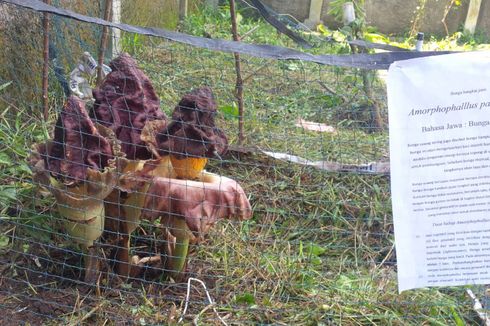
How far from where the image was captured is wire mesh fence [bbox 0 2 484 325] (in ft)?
8.32

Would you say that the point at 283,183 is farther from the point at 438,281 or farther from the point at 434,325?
→ the point at 438,281

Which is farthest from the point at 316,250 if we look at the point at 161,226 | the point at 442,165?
the point at 442,165

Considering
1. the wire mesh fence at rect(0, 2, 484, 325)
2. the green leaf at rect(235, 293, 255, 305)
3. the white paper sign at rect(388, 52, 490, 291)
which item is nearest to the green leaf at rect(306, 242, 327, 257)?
the wire mesh fence at rect(0, 2, 484, 325)

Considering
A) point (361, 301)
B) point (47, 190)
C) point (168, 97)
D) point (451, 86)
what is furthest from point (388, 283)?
point (168, 97)

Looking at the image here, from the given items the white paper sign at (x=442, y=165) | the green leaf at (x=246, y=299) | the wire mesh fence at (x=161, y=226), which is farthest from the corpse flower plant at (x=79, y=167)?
the white paper sign at (x=442, y=165)

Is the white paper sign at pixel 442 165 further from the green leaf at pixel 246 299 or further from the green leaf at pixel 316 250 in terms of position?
the green leaf at pixel 316 250

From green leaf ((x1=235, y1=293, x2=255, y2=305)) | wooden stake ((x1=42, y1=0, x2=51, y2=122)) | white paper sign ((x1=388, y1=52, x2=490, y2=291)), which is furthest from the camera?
wooden stake ((x1=42, y1=0, x2=51, y2=122))

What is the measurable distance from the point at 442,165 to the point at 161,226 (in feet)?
4.06

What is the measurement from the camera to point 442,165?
2145 millimetres

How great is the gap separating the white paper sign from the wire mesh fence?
0.55m

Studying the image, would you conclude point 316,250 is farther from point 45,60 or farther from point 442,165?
point 45,60

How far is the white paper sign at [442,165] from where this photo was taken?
2131 millimetres

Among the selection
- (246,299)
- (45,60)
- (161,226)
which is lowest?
(246,299)

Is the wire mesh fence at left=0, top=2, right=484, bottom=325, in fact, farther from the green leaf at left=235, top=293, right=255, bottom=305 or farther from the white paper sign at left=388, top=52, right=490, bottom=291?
the white paper sign at left=388, top=52, right=490, bottom=291
